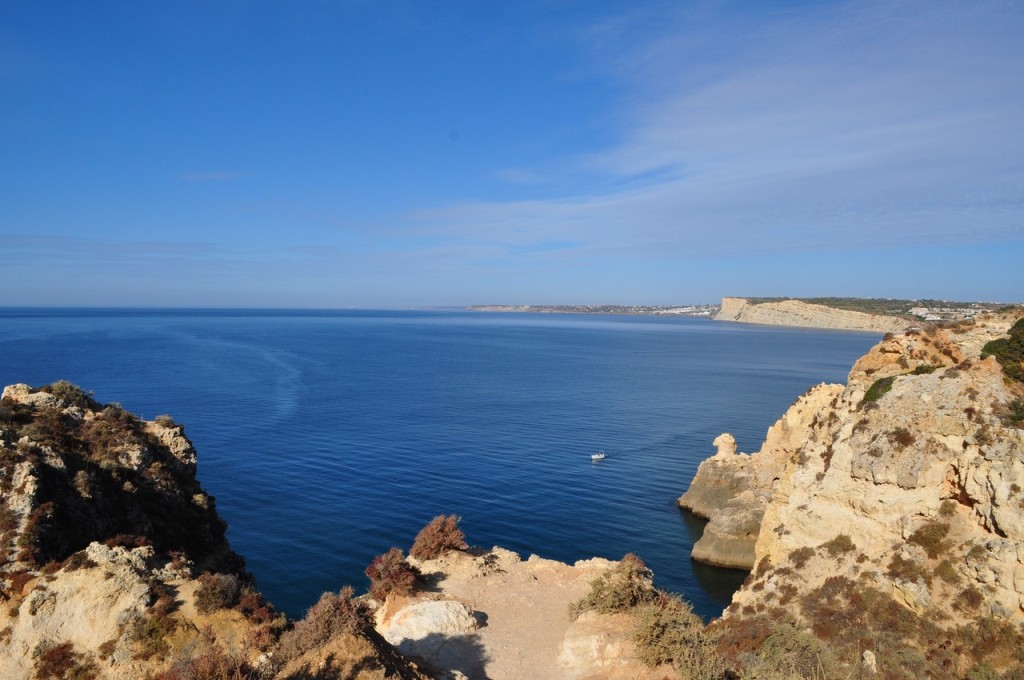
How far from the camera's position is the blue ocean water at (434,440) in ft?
116

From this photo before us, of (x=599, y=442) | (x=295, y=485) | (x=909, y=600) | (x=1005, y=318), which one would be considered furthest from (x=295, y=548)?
(x=1005, y=318)

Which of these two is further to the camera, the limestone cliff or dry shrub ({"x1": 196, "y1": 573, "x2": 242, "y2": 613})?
the limestone cliff

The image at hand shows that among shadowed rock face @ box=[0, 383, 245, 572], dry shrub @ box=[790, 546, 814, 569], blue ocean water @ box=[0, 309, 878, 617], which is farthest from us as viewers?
blue ocean water @ box=[0, 309, 878, 617]

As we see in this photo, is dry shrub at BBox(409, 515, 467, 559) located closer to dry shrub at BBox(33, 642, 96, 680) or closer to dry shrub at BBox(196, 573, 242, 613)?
dry shrub at BBox(196, 573, 242, 613)

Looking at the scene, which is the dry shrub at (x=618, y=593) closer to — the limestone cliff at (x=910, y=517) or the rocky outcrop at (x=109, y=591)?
the limestone cliff at (x=910, y=517)

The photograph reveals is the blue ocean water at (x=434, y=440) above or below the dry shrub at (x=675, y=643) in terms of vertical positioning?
below

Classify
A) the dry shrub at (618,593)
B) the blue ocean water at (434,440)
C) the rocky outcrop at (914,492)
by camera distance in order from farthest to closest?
the blue ocean water at (434,440), the rocky outcrop at (914,492), the dry shrub at (618,593)

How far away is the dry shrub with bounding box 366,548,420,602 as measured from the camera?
70.8ft

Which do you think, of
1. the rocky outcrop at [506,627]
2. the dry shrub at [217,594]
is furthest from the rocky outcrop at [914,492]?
the dry shrub at [217,594]

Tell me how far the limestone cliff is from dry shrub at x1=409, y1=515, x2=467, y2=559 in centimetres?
1081

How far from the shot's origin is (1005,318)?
2802cm

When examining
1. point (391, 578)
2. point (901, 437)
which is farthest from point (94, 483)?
point (901, 437)

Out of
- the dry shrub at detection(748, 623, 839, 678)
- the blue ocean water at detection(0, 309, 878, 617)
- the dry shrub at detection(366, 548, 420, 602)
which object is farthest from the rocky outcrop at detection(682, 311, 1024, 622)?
the dry shrub at detection(366, 548, 420, 602)

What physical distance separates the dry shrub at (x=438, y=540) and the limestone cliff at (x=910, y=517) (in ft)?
35.5
